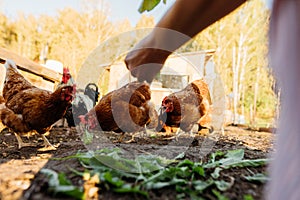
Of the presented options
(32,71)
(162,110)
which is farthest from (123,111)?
(32,71)

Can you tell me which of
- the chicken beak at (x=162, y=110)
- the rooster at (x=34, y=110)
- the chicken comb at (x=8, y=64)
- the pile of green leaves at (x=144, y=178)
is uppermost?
the chicken comb at (x=8, y=64)

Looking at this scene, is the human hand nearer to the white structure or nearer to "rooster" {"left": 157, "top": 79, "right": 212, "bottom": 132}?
"rooster" {"left": 157, "top": 79, "right": 212, "bottom": 132}

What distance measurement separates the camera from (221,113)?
16.8 ft

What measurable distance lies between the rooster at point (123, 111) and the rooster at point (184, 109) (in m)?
0.48

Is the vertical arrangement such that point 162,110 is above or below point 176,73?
below

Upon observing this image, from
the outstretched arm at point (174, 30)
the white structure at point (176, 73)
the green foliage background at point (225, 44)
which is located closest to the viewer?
the outstretched arm at point (174, 30)

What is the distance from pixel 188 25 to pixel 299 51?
206mm

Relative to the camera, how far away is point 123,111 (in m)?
2.66

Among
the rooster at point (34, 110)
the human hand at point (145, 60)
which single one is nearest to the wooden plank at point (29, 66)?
the rooster at point (34, 110)

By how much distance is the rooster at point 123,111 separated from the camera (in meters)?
2.66

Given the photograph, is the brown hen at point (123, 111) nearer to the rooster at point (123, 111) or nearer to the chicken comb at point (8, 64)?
the rooster at point (123, 111)

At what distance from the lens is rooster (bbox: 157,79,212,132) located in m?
3.23

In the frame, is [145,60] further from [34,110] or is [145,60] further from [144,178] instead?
[34,110]

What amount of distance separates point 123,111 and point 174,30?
7.27ft
